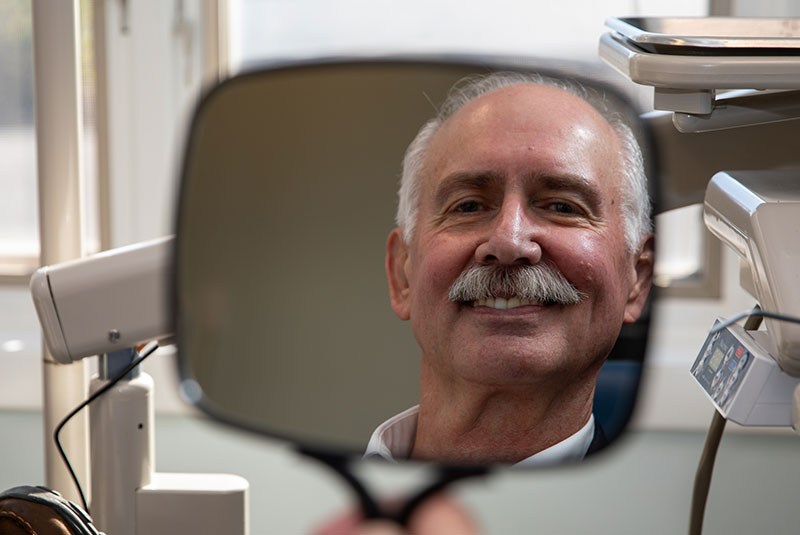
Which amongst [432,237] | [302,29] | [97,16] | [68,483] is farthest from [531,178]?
[97,16]

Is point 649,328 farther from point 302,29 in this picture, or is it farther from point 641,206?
point 302,29

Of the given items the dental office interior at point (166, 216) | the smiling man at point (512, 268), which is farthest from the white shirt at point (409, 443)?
the dental office interior at point (166, 216)

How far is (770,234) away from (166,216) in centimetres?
117

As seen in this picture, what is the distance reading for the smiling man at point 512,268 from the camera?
34 centimetres

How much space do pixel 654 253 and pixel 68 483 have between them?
1.96ft

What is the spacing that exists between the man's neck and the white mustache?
0.11ft

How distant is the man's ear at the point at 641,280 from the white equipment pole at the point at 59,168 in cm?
51

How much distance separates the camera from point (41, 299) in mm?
600

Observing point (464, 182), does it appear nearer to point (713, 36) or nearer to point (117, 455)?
point (713, 36)

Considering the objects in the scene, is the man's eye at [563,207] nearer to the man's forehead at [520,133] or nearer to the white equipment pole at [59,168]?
the man's forehead at [520,133]

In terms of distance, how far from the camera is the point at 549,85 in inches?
14.2

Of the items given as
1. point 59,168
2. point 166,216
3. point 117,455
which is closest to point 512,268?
point 117,455

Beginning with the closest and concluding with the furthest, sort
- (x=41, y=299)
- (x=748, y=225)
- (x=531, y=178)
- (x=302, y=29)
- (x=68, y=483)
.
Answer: (x=531, y=178) → (x=748, y=225) → (x=41, y=299) → (x=68, y=483) → (x=302, y=29)

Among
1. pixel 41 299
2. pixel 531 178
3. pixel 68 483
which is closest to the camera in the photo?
pixel 531 178
